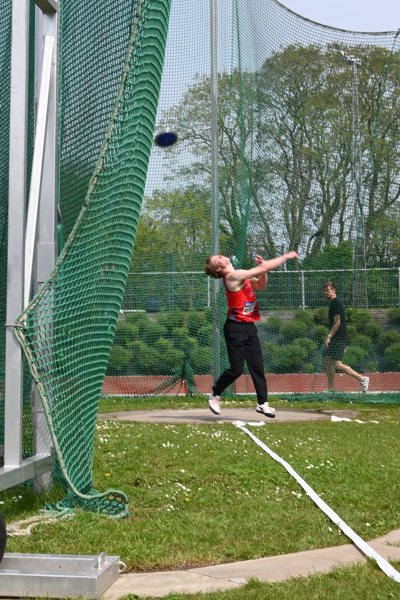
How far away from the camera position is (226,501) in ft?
Answer: 20.6

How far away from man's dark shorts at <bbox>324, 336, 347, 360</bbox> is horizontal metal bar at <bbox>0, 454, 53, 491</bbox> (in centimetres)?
1043

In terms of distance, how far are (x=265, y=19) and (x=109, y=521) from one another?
1171 cm

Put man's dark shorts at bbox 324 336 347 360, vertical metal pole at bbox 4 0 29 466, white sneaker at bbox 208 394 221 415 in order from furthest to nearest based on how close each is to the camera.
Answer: man's dark shorts at bbox 324 336 347 360 < white sneaker at bbox 208 394 221 415 < vertical metal pole at bbox 4 0 29 466

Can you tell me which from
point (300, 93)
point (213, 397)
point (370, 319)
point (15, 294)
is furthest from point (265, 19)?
point (15, 294)

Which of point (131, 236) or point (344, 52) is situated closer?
point (131, 236)

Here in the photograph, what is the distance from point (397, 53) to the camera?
1616 centimetres

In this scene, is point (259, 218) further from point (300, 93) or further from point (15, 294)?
point (15, 294)

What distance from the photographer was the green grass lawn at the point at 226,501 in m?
4.88

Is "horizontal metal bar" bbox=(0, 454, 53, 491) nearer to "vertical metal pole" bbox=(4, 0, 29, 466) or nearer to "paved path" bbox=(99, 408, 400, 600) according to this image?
"vertical metal pole" bbox=(4, 0, 29, 466)

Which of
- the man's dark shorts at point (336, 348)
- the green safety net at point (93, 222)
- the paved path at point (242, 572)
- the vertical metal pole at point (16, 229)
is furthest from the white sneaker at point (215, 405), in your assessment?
the vertical metal pole at point (16, 229)

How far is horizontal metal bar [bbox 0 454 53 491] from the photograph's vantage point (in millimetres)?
5014

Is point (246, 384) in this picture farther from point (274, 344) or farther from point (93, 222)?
point (93, 222)

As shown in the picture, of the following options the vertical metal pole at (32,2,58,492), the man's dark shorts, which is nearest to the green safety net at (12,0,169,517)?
the vertical metal pole at (32,2,58,492)

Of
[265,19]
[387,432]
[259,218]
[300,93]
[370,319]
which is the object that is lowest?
[387,432]
